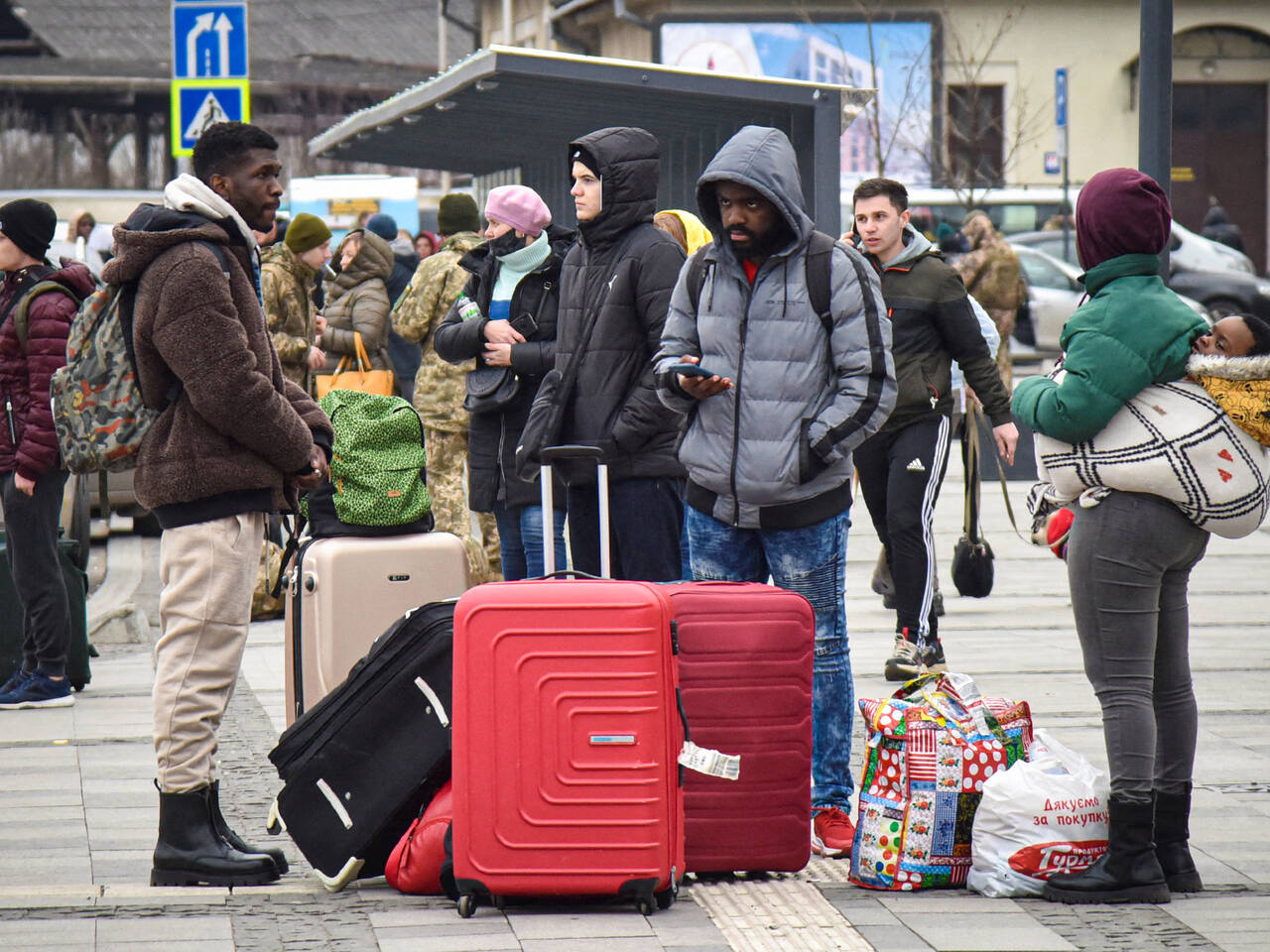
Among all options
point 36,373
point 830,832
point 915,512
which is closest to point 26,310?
point 36,373

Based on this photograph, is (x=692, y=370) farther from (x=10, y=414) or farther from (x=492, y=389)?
(x=10, y=414)

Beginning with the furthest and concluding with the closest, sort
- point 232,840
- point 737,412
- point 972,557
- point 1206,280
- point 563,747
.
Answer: point 1206,280 → point 972,557 → point 737,412 → point 232,840 → point 563,747

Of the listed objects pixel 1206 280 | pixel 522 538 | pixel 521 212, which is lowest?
pixel 522 538

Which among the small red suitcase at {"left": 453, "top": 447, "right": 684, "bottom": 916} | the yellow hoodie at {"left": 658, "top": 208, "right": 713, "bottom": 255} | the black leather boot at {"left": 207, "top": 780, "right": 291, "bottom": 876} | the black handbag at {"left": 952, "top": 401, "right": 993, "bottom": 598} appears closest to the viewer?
the small red suitcase at {"left": 453, "top": 447, "right": 684, "bottom": 916}

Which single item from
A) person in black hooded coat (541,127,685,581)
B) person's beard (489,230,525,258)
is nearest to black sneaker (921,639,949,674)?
person in black hooded coat (541,127,685,581)

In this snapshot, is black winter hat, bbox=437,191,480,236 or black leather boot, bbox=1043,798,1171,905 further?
black winter hat, bbox=437,191,480,236

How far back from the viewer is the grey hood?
527 cm

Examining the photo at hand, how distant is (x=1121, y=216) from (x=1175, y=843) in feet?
5.21

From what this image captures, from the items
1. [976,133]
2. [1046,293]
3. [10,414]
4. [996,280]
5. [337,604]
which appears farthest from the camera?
[976,133]

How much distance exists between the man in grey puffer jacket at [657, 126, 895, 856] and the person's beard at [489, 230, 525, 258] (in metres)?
1.78

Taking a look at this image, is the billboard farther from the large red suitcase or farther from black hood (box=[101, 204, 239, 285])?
the large red suitcase

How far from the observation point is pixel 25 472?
745 cm

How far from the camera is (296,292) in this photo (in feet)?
33.0

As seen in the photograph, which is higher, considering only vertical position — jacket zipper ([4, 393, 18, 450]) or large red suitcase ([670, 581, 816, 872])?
jacket zipper ([4, 393, 18, 450])
